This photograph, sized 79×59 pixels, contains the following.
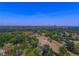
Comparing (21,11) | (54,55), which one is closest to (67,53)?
(54,55)

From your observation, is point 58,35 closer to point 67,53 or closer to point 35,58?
point 67,53

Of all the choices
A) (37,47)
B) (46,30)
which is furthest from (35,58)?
(46,30)

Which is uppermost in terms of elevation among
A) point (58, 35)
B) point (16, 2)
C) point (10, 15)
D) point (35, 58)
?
point (16, 2)

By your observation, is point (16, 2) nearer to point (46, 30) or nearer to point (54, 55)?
point (46, 30)

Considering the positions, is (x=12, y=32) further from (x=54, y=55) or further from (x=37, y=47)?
(x=54, y=55)

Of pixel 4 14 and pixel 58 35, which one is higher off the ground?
pixel 4 14

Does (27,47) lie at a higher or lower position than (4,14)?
lower

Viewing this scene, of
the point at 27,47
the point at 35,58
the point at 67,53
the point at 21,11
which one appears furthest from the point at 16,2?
the point at 67,53
